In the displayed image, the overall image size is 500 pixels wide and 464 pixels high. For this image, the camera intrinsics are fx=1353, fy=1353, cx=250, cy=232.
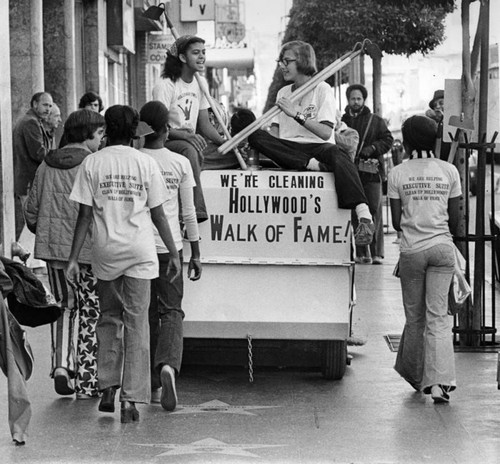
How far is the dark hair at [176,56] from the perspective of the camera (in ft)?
28.7

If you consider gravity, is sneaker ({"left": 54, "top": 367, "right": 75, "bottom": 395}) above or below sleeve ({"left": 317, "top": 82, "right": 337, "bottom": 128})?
below

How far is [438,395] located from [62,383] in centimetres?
223

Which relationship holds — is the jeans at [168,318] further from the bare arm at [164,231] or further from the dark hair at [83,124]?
the dark hair at [83,124]

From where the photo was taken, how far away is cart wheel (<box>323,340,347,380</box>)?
8.62 m

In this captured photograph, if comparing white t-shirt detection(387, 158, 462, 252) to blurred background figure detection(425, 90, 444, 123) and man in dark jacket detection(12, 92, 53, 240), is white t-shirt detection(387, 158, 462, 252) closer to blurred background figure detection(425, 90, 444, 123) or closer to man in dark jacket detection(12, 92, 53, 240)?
blurred background figure detection(425, 90, 444, 123)

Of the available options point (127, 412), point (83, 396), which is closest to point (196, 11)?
point (83, 396)

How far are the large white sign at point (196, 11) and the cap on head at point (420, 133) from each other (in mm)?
19379

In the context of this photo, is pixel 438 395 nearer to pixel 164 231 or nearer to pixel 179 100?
pixel 164 231

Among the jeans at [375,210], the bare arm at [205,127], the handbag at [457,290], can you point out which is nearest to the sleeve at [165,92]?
the bare arm at [205,127]

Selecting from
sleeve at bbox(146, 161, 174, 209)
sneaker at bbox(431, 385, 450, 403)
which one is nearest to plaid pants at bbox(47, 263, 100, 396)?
sleeve at bbox(146, 161, 174, 209)

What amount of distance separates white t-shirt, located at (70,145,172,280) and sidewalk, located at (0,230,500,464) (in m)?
0.88

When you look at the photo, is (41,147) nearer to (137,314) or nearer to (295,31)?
(137,314)

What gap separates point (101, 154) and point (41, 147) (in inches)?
222

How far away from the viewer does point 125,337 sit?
7449 mm
